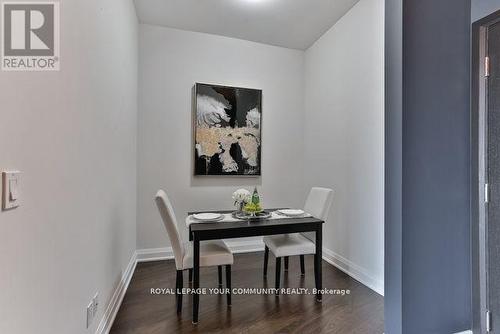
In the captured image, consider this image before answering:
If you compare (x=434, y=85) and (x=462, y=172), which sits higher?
(x=434, y=85)

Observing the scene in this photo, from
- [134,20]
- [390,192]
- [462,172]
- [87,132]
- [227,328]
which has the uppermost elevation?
[134,20]

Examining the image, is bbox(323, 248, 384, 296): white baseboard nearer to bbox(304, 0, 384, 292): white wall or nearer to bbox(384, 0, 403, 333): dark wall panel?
bbox(304, 0, 384, 292): white wall

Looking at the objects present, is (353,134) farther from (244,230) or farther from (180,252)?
(180,252)

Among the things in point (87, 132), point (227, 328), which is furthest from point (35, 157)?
point (227, 328)

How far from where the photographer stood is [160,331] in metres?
1.97

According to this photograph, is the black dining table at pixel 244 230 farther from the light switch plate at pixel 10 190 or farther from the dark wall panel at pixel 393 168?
the light switch plate at pixel 10 190

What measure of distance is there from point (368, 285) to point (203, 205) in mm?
2143

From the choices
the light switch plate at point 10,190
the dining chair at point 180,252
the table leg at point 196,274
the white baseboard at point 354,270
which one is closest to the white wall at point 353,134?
the white baseboard at point 354,270

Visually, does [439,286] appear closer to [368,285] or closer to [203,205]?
[368,285]

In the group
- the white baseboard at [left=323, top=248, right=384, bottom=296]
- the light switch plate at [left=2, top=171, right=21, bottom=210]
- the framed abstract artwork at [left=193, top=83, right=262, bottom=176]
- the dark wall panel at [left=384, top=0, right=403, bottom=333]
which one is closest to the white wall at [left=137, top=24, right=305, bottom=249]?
the framed abstract artwork at [left=193, top=83, right=262, bottom=176]

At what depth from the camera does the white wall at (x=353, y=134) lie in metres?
2.63

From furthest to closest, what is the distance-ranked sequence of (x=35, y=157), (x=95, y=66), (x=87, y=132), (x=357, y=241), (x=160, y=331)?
(x=357, y=241) < (x=160, y=331) < (x=95, y=66) < (x=87, y=132) < (x=35, y=157)

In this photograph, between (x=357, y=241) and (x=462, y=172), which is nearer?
(x=462, y=172)

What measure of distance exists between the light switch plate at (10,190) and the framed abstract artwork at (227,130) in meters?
2.63
